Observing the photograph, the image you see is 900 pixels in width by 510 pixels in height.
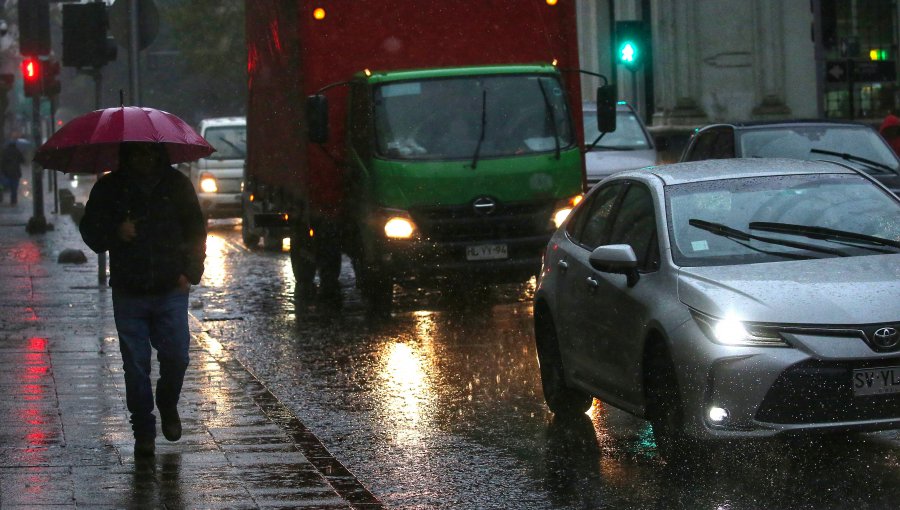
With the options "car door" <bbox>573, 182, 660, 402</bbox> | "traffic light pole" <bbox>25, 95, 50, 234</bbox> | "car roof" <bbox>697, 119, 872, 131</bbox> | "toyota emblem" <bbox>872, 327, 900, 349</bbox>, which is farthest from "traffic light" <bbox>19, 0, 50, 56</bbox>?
"toyota emblem" <bbox>872, 327, 900, 349</bbox>

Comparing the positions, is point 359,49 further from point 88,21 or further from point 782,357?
point 782,357

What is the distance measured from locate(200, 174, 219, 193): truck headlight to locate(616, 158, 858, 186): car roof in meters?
20.4

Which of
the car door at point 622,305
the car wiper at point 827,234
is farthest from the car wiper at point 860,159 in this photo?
the car wiper at point 827,234

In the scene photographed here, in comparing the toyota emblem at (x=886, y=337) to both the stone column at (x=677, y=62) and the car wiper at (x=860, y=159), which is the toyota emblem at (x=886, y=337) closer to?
the car wiper at (x=860, y=159)

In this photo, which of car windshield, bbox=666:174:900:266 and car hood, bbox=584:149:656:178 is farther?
car hood, bbox=584:149:656:178

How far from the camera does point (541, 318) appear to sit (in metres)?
9.98

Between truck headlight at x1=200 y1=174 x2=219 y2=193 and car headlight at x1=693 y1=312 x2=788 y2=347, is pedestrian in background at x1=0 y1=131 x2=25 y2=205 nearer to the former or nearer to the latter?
truck headlight at x1=200 y1=174 x2=219 y2=193

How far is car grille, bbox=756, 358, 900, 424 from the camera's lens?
736 centimetres

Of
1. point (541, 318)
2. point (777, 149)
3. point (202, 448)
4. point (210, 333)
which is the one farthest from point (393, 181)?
point (202, 448)

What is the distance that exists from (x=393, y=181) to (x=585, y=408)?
573 centimetres

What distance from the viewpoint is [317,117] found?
15.5m

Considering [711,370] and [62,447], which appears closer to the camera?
[711,370]

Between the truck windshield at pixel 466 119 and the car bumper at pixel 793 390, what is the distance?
7908 mm

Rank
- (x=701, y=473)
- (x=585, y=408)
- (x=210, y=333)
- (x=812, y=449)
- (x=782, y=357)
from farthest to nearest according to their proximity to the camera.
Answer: (x=210, y=333) < (x=585, y=408) < (x=812, y=449) < (x=701, y=473) < (x=782, y=357)
